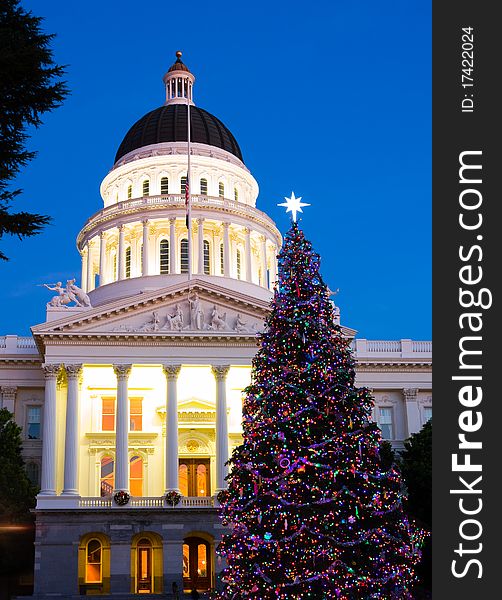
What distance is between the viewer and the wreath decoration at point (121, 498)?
170 ft

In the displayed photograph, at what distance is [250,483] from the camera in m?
24.3

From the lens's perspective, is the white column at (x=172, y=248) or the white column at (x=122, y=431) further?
the white column at (x=172, y=248)

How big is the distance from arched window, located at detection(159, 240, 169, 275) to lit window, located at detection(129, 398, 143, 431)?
1603 centimetres

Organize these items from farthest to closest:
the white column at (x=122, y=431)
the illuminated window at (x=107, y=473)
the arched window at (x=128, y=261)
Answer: the arched window at (x=128, y=261) < the illuminated window at (x=107, y=473) < the white column at (x=122, y=431)

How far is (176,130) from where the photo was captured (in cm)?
8012

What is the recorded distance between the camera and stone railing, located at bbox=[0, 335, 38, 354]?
6319cm

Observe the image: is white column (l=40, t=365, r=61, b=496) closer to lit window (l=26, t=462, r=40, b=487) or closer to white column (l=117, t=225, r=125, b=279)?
lit window (l=26, t=462, r=40, b=487)

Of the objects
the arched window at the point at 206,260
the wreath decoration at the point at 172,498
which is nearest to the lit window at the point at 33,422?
the wreath decoration at the point at 172,498

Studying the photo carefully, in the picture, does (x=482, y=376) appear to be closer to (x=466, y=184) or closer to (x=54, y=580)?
(x=466, y=184)

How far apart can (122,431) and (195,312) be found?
26.6ft

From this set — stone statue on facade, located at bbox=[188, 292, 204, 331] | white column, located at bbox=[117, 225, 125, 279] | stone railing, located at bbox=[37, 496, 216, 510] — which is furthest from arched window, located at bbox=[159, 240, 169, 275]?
stone railing, located at bbox=[37, 496, 216, 510]

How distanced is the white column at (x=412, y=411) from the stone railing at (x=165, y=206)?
20.1 metres

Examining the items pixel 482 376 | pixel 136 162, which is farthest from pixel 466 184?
pixel 136 162

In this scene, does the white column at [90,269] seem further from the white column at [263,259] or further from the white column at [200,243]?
the white column at [263,259]
